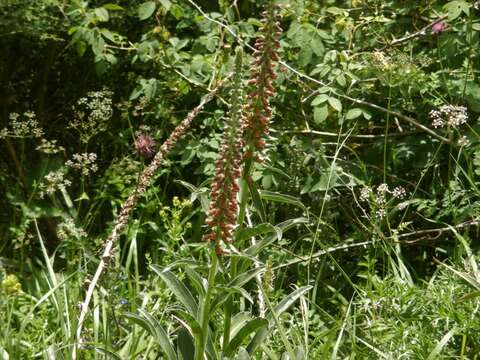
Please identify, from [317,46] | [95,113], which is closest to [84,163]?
[95,113]

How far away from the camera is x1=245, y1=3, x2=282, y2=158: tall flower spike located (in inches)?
94.7

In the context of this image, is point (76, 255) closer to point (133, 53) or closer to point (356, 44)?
point (133, 53)

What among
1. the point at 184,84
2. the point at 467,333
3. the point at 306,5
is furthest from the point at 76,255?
the point at 467,333

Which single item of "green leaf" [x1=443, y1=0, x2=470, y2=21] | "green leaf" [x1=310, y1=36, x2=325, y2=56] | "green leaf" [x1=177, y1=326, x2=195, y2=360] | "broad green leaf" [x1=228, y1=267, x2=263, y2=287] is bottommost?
"green leaf" [x1=177, y1=326, x2=195, y2=360]

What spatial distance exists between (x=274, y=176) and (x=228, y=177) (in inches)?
68.6

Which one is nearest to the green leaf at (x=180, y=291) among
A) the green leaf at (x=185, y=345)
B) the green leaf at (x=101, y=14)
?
the green leaf at (x=185, y=345)

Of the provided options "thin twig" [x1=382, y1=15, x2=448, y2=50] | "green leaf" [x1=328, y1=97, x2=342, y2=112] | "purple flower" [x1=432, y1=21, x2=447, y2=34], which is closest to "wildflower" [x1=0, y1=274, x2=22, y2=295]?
"green leaf" [x1=328, y1=97, x2=342, y2=112]

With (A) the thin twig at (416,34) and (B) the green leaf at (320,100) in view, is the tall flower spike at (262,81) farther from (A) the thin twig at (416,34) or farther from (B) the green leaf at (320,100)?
(A) the thin twig at (416,34)

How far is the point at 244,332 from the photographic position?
263cm

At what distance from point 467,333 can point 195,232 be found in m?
1.84

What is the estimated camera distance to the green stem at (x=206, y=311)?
2.49 m

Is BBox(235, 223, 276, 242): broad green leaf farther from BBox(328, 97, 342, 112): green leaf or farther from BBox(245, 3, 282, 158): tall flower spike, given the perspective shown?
BBox(328, 97, 342, 112): green leaf

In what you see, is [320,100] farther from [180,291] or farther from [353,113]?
[180,291]

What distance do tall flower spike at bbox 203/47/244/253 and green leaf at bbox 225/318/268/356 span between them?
11.8 inches
